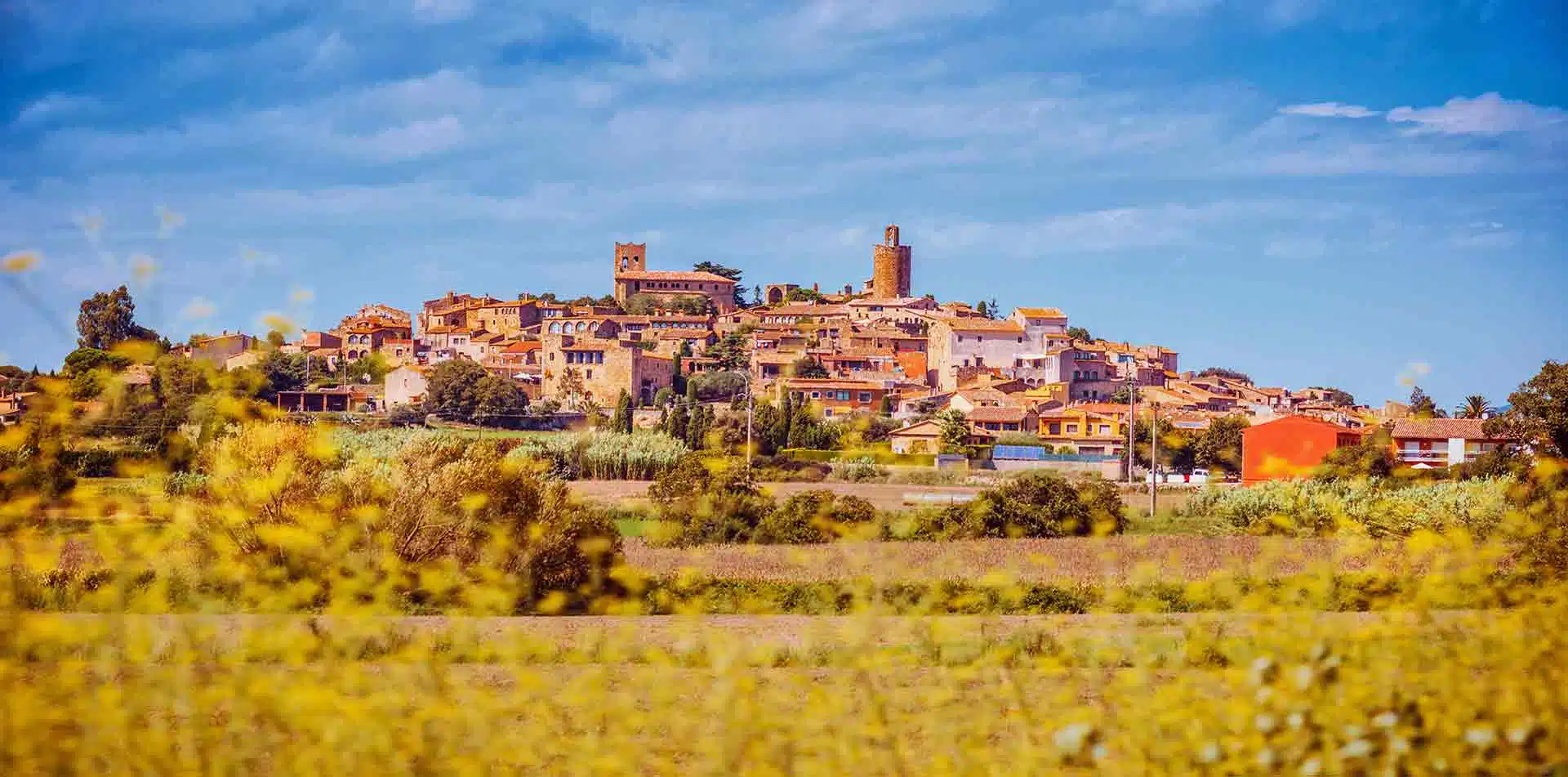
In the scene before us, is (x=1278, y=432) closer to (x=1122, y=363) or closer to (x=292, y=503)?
(x=292, y=503)

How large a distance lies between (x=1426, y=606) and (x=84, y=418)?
537cm

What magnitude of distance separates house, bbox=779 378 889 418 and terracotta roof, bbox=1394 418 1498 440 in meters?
27.3

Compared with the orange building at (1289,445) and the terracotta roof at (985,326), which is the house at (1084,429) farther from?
the terracotta roof at (985,326)

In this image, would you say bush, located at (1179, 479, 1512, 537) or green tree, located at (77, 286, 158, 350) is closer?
green tree, located at (77, 286, 158, 350)

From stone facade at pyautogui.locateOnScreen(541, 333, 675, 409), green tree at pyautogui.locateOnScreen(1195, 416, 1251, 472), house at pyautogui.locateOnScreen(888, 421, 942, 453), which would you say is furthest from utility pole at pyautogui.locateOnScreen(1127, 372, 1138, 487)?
stone facade at pyautogui.locateOnScreen(541, 333, 675, 409)

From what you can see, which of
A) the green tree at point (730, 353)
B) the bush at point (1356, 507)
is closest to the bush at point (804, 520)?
the bush at point (1356, 507)

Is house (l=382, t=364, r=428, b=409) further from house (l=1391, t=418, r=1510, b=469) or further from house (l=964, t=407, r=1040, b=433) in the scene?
house (l=1391, t=418, r=1510, b=469)

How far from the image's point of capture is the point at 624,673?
555cm

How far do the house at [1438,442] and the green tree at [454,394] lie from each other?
3699 cm

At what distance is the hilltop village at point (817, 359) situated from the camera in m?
59.2

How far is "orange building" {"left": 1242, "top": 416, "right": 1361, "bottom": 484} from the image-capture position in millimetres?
33875

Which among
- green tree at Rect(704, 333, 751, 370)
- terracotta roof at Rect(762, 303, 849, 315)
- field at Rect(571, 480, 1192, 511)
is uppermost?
terracotta roof at Rect(762, 303, 849, 315)

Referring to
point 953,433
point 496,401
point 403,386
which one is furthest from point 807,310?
point 953,433

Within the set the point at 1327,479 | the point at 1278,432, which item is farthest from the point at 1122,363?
the point at 1327,479
